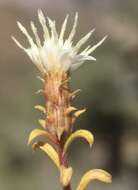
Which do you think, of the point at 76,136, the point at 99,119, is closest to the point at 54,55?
the point at 76,136

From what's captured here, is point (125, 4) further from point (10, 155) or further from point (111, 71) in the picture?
point (10, 155)

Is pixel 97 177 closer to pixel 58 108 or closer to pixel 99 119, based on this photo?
pixel 58 108

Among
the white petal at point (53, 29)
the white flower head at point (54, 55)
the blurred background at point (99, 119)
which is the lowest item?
the blurred background at point (99, 119)

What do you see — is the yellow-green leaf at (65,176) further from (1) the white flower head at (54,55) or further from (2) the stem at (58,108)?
(1) the white flower head at (54,55)

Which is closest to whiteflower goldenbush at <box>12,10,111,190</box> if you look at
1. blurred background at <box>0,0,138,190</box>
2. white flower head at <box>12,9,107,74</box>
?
white flower head at <box>12,9,107,74</box>

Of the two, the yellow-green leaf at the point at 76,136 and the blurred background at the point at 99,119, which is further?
the blurred background at the point at 99,119

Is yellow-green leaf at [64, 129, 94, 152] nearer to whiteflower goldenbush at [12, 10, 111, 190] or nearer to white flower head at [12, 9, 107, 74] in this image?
whiteflower goldenbush at [12, 10, 111, 190]

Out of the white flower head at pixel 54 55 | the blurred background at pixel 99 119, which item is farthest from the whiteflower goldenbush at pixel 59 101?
the blurred background at pixel 99 119

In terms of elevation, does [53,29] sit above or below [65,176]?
above

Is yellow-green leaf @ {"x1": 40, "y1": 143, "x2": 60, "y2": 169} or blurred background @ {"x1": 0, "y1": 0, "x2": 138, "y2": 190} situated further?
blurred background @ {"x1": 0, "y1": 0, "x2": 138, "y2": 190}
